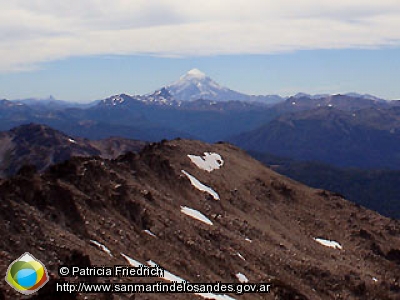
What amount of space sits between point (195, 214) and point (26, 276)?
39.1m

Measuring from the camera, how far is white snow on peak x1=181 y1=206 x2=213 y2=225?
6619cm

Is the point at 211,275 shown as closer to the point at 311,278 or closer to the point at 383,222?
the point at 311,278

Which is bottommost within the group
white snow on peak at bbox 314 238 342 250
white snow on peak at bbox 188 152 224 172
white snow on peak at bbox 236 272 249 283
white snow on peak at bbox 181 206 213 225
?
white snow on peak at bbox 314 238 342 250

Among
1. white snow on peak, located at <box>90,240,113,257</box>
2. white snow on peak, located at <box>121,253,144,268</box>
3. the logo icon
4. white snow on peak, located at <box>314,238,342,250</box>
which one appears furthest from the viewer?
white snow on peak, located at <box>314,238,342,250</box>

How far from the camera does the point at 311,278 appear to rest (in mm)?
59938

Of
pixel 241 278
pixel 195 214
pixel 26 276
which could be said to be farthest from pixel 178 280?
pixel 195 214

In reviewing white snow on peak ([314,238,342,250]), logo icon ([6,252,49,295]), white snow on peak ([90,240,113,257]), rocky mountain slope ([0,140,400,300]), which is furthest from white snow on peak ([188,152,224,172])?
logo icon ([6,252,49,295])

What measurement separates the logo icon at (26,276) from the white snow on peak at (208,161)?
58.4 metres

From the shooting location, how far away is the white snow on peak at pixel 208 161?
8956 cm

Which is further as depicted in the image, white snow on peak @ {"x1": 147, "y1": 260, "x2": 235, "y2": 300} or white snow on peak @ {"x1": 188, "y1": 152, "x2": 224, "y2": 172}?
white snow on peak @ {"x1": 188, "y1": 152, "x2": 224, "y2": 172}

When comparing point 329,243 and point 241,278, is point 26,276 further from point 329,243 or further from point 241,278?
point 329,243

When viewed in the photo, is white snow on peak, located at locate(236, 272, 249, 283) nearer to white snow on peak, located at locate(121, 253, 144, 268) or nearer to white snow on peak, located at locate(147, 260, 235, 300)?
white snow on peak, located at locate(147, 260, 235, 300)

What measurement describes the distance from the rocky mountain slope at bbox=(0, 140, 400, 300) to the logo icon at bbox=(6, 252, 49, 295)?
1.87 ft

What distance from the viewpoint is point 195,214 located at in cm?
6756
